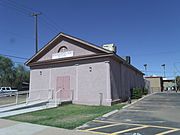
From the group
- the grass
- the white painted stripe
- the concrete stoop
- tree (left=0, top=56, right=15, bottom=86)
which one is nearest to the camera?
the white painted stripe

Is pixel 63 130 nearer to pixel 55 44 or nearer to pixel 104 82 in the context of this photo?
pixel 104 82

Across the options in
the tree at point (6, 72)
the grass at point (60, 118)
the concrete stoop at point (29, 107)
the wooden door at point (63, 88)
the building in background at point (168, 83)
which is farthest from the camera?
the building in background at point (168, 83)

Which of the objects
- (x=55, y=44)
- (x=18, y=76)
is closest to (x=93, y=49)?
(x=55, y=44)

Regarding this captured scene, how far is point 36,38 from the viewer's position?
34.5 m

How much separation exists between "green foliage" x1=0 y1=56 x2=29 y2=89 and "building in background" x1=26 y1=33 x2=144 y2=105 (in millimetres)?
39677

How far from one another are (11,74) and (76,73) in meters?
46.7

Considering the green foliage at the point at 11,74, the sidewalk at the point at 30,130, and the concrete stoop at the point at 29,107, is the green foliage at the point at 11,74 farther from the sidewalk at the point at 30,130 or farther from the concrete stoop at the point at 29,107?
the sidewalk at the point at 30,130

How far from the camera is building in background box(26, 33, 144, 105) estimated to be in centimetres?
1825

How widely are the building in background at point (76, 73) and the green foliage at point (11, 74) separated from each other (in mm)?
39677

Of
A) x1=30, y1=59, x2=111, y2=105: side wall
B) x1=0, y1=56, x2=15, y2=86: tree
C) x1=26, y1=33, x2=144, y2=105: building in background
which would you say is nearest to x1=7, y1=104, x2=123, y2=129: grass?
x1=30, y1=59, x2=111, y2=105: side wall

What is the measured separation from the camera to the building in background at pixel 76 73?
18.2 metres

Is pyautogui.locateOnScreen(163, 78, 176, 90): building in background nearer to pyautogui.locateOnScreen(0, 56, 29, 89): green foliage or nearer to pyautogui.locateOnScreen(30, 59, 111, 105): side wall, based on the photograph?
pyautogui.locateOnScreen(0, 56, 29, 89): green foliage

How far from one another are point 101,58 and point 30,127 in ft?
33.8

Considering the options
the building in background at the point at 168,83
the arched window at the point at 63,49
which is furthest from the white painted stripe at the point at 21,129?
the building in background at the point at 168,83
